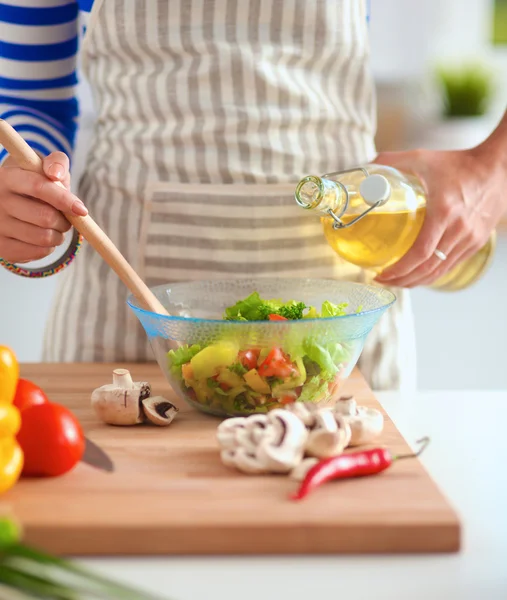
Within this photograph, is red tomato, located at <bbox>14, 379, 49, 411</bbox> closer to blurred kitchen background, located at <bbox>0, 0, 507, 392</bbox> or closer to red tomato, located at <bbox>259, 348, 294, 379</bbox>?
red tomato, located at <bbox>259, 348, 294, 379</bbox>

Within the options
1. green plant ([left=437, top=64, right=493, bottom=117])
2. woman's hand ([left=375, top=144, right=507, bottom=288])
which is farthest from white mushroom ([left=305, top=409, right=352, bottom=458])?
green plant ([left=437, top=64, right=493, bottom=117])

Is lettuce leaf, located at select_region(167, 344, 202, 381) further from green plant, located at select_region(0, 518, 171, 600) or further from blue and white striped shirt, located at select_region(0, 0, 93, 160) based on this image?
blue and white striped shirt, located at select_region(0, 0, 93, 160)

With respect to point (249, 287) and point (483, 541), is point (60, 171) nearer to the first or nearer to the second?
point (249, 287)

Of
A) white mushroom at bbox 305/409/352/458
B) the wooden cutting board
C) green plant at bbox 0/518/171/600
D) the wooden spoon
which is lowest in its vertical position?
the wooden cutting board

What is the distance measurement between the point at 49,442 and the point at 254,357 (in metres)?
0.24

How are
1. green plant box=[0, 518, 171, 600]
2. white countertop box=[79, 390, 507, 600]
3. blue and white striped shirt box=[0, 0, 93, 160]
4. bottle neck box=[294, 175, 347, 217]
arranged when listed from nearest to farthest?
green plant box=[0, 518, 171, 600]
white countertop box=[79, 390, 507, 600]
bottle neck box=[294, 175, 347, 217]
blue and white striped shirt box=[0, 0, 93, 160]

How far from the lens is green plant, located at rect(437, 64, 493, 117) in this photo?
3.20m

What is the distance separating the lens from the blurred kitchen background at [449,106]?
10.0ft

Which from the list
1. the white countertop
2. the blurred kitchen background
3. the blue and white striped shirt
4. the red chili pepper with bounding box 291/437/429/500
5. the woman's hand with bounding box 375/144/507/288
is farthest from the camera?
the blurred kitchen background

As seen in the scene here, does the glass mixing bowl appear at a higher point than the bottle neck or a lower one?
lower

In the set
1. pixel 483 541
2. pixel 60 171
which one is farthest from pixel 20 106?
pixel 483 541

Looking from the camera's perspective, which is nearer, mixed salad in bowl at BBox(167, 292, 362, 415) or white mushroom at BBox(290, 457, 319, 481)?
white mushroom at BBox(290, 457, 319, 481)

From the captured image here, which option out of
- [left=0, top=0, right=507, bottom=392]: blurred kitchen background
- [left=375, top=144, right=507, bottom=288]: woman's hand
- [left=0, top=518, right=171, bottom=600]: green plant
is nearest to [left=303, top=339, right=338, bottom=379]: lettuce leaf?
[left=375, top=144, right=507, bottom=288]: woman's hand

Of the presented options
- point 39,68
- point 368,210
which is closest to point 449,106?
point 39,68
